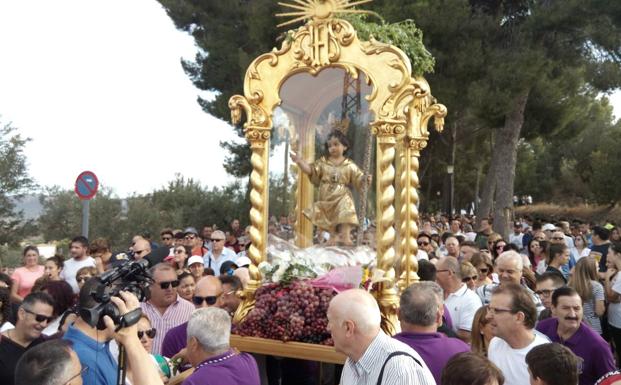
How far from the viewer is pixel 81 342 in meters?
3.76

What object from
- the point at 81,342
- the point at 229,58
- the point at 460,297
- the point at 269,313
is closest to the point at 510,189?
the point at 229,58

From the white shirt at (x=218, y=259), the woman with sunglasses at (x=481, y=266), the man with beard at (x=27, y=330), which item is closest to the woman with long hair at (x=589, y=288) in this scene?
the woman with sunglasses at (x=481, y=266)

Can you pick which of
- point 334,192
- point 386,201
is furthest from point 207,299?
point 386,201

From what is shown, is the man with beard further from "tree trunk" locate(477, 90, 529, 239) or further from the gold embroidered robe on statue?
"tree trunk" locate(477, 90, 529, 239)

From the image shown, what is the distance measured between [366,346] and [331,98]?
3493 mm

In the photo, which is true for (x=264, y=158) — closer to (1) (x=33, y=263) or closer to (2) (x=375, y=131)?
(2) (x=375, y=131)

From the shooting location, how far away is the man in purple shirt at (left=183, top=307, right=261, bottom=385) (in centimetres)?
371

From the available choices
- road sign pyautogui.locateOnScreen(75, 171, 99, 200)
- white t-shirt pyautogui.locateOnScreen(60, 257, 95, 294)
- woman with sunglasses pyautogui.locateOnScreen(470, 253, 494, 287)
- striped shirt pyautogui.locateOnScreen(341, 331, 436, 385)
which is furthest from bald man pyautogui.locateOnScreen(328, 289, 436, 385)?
road sign pyautogui.locateOnScreen(75, 171, 99, 200)

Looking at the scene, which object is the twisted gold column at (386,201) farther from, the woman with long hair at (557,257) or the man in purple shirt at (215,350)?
the woman with long hair at (557,257)

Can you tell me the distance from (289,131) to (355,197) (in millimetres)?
882

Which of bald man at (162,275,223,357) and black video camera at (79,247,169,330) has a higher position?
black video camera at (79,247,169,330)

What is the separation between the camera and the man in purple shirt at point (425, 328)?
3.90 metres

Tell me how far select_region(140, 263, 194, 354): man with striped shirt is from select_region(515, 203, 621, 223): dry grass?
30.6m

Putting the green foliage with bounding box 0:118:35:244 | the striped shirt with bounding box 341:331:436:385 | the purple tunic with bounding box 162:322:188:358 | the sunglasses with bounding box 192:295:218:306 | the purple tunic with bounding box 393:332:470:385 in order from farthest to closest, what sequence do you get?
the green foliage with bounding box 0:118:35:244, the sunglasses with bounding box 192:295:218:306, the purple tunic with bounding box 162:322:188:358, the purple tunic with bounding box 393:332:470:385, the striped shirt with bounding box 341:331:436:385
